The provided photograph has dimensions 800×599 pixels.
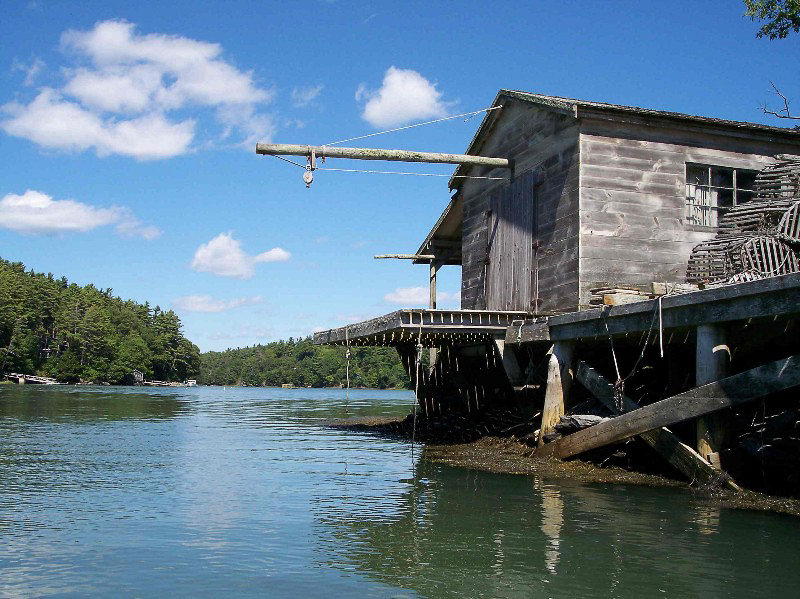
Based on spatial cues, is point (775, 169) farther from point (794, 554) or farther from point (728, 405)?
point (794, 554)

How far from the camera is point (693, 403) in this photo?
34.6ft

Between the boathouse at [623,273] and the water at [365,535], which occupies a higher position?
the boathouse at [623,273]

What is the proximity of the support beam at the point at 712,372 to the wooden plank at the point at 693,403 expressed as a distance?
256 millimetres

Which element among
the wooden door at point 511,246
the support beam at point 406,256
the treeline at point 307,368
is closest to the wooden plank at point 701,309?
the wooden door at point 511,246

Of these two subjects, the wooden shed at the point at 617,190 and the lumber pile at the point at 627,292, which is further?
the wooden shed at the point at 617,190

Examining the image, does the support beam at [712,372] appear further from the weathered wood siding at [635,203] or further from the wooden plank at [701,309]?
the weathered wood siding at [635,203]

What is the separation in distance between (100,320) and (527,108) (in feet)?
317

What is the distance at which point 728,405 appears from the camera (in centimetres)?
1005

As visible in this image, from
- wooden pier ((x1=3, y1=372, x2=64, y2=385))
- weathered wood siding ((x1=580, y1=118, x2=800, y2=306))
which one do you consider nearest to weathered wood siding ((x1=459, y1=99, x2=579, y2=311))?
weathered wood siding ((x1=580, y1=118, x2=800, y2=306))

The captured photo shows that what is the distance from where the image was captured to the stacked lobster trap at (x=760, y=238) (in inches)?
486

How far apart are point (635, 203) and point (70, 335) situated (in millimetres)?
96415

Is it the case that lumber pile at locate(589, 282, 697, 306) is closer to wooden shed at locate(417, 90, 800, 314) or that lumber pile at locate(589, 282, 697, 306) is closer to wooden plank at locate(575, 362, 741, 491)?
wooden shed at locate(417, 90, 800, 314)

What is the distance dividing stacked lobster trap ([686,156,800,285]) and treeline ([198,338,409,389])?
421ft

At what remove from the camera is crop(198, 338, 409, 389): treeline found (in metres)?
151
